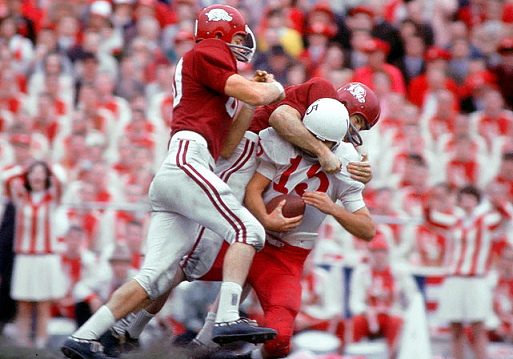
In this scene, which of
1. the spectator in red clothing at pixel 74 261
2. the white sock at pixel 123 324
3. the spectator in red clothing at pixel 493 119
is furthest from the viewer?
the spectator in red clothing at pixel 493 119

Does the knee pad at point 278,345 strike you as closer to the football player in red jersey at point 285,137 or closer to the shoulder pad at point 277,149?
the football player in red jersey at point 285,137

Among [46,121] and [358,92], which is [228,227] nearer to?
[358,92]

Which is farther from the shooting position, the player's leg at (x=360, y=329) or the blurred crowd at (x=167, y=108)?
the blurred crowd at (x=167, y=108)

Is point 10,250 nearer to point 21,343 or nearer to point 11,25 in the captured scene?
point 21,343

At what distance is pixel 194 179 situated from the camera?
17.1 feet

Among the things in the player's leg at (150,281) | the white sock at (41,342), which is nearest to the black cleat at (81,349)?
the player's leg at (150,281)

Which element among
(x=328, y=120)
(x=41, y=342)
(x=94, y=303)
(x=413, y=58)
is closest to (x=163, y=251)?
(x=328, y=120)

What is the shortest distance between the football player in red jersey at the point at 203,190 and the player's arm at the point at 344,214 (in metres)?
0.53

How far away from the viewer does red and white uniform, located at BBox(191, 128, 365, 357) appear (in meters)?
A: 5.71

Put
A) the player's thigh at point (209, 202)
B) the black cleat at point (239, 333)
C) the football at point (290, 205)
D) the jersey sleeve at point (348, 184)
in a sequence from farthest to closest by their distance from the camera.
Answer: the jersey sleeve at point (348, 184), the football at point (290, 205), the player's thigh at point (209, 202), the black cleat at point (239, 333)

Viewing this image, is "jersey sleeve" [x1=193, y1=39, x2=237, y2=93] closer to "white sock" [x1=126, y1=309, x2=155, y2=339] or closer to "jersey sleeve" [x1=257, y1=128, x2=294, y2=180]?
"jersey sleeve" [x1=257, y1=128, x2=294, y2=180]

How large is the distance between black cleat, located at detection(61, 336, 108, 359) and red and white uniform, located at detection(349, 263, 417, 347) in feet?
11.8

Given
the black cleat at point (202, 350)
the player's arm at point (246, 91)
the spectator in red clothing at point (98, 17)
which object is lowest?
the black cleat at point (202, 350)

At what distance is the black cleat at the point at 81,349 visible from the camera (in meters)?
5.20
